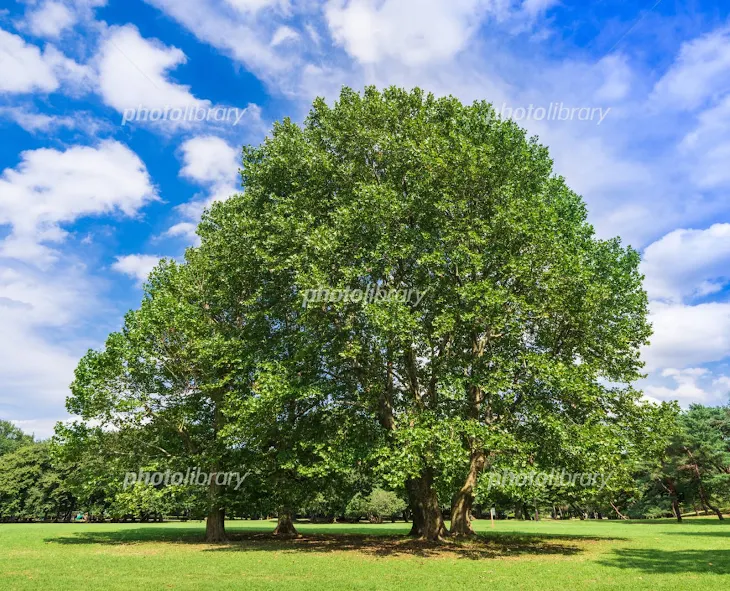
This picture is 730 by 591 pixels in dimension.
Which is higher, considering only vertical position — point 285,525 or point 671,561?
point 671,561

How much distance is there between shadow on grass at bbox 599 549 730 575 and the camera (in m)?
17.8

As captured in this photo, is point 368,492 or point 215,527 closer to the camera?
point 215,527

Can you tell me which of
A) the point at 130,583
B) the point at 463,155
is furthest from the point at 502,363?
the point at 130,583

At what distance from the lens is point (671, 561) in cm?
2047

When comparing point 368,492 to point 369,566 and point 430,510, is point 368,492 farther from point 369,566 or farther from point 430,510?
point 369,566

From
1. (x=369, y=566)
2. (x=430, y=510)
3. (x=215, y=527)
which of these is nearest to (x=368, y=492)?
(x=215, y=527)

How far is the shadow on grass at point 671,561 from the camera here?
17828 millimetres

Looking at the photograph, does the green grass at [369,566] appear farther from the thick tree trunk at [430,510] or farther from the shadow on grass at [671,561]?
the thick tree trunk at [430,510]

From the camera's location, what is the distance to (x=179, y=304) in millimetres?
30453

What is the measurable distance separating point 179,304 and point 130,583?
1809 centimetres

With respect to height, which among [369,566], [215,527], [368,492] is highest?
[368,492]

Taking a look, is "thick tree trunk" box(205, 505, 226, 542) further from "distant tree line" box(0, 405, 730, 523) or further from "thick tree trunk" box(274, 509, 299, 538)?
"thick tree trunk" box(274, 509, 299, 538)

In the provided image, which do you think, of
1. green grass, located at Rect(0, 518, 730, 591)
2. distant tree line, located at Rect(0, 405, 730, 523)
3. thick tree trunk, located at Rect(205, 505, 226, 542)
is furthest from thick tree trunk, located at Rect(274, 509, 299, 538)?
green grass, located at Rect(0, 518, 730, 591)

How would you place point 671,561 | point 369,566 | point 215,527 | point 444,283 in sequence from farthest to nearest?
point 215,527, point 444,283, point 671,561, point 369,566
